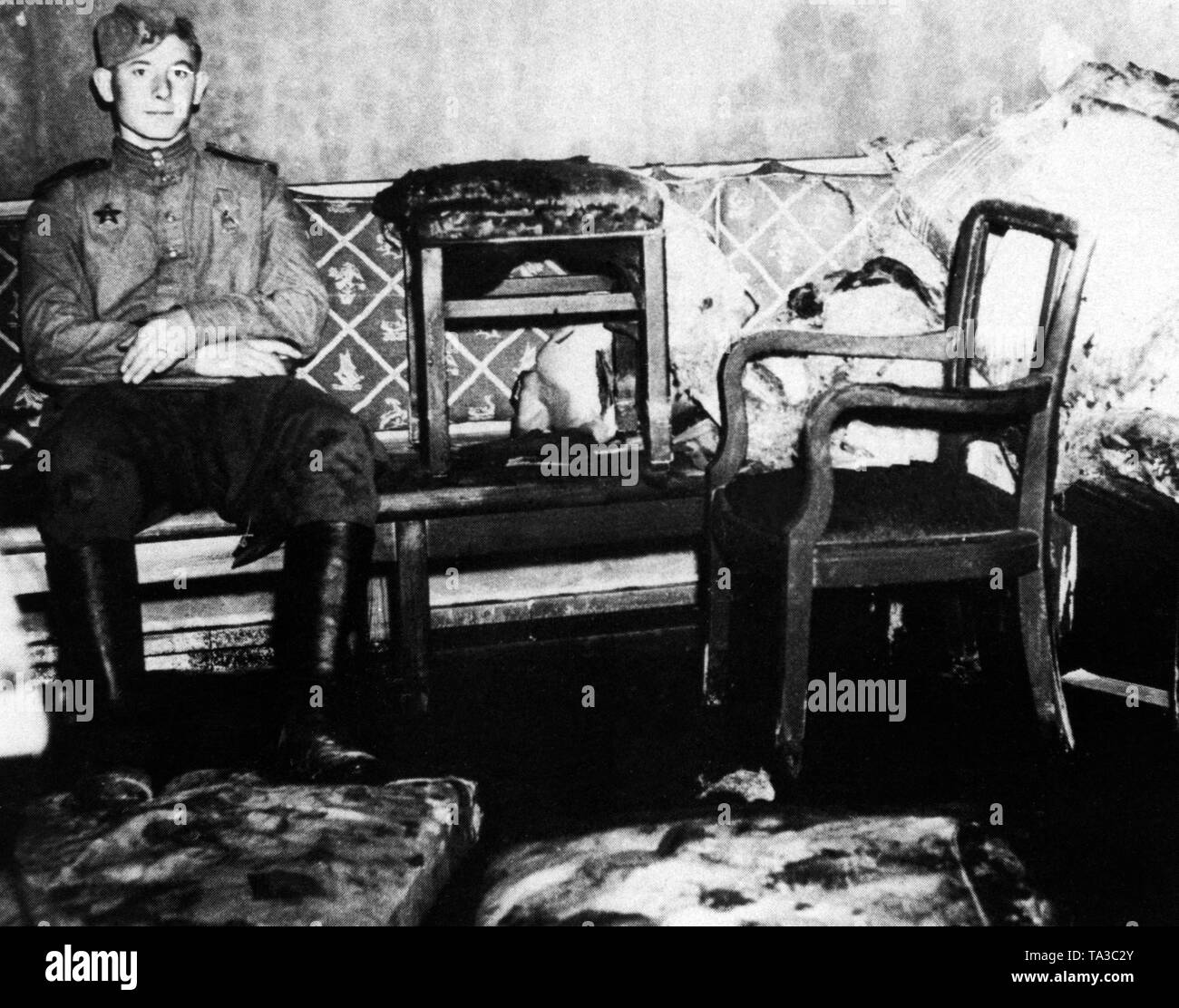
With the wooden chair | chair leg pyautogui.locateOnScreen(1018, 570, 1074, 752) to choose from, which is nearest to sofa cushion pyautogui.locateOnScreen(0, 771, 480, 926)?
the wooden chair

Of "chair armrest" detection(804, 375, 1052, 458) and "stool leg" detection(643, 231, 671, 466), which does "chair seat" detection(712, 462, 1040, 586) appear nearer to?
"chair armrest" detection(804, 375, 1052, 458)

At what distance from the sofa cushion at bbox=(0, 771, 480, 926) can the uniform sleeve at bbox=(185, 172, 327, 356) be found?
1.31m

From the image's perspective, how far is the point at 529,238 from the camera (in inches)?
115

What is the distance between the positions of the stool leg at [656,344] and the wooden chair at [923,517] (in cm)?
40

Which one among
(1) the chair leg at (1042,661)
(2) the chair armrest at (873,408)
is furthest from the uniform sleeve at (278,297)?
(1) the chair leg at (1042,661)

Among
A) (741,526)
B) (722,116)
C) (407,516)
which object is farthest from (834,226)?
(407,516)

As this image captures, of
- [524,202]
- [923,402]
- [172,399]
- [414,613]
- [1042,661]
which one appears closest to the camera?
[923,402]

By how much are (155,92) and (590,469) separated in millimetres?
1729

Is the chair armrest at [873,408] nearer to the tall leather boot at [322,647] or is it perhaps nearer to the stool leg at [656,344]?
the stool leg at [656,344]

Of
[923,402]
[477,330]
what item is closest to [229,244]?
[477,330]

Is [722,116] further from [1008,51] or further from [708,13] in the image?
[1008,51]

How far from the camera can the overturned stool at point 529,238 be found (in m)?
2.85

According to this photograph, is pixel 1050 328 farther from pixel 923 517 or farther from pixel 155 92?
pixel 155 92
